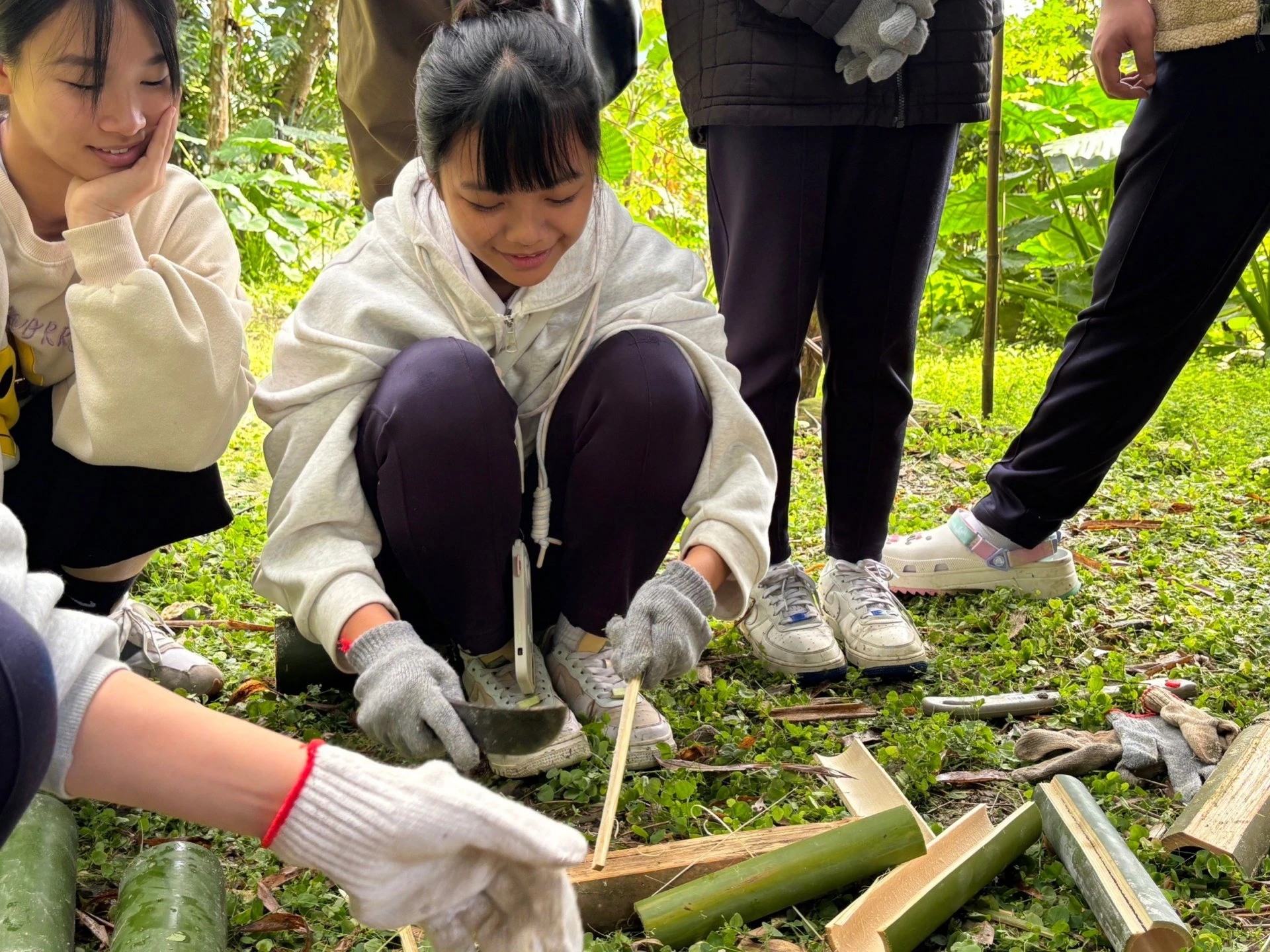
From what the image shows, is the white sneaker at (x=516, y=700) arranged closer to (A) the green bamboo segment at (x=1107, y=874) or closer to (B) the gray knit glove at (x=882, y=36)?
(A) the green bamboo segment at (x=1107, y=874)

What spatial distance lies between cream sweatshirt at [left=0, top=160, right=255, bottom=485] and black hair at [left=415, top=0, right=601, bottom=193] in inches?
17.3

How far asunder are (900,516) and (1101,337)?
3.37 feet

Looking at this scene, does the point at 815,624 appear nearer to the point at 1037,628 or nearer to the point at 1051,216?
the point at 1037,628

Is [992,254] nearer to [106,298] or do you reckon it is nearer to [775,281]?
[775,281]

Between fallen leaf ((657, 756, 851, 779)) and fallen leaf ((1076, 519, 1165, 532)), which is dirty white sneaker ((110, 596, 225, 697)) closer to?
fallen leaf ((657, 756, 851, 779))

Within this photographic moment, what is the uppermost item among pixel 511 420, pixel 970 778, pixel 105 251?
pixel 105 251

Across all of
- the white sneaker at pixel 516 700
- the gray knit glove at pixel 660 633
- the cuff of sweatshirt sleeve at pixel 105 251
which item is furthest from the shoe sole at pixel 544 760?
the cuff of sweatshirt sleeve at pixel 105 251

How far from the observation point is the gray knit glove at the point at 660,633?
5.20 ft

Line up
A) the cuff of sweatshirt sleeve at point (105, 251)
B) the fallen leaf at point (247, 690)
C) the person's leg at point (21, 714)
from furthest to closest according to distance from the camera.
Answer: the fallen leaf at point (247, 690) → the cuff of sweatshirt sleeve at point (105, 251) → the person's leg at point (21, 714)

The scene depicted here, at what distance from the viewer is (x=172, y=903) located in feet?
4.36

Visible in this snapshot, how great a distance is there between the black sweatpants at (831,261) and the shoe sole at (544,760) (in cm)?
73

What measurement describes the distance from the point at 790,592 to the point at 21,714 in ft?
5.46

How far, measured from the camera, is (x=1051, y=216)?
18.6ft

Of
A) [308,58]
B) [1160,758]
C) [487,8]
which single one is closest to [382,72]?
[487,8]
